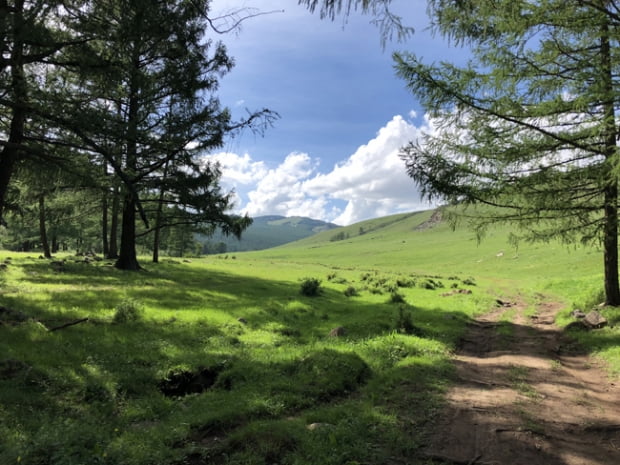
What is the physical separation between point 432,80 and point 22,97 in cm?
1187

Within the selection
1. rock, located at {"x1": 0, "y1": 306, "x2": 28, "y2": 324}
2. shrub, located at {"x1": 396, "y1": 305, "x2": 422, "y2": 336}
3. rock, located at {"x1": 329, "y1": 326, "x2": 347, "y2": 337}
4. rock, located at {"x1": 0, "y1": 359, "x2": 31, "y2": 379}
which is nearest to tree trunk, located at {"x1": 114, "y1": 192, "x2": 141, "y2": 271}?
rock, located at {"x1": 0, "y1": 306, "x2": 28, "y2": 324}

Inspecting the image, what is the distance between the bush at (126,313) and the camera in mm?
11430

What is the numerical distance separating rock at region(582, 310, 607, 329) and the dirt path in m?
1.87

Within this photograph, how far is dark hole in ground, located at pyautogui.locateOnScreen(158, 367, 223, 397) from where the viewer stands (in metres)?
7.64

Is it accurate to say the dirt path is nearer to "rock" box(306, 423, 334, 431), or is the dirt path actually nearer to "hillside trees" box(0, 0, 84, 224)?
"rock" box(306, 423, 334, 431)

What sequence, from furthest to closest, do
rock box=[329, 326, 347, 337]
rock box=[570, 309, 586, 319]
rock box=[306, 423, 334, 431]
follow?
A: rock box=[570, 309, 586, 319]
rock box=[329, 326, 347, 337]
rock box=[306, 423, 334, 431]

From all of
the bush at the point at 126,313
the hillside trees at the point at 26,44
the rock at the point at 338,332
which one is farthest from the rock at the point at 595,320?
the hillside trees at the point at 26,44

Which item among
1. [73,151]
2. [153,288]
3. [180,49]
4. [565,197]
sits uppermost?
[180,49]

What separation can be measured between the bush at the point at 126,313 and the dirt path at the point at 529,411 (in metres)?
9.66

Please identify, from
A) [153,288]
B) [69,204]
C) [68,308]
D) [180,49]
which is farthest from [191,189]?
[180,49]

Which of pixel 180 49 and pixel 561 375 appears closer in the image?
pixel 561 375

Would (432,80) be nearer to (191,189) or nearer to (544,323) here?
(544,323)

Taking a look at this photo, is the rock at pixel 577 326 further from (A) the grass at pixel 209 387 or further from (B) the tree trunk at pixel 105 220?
(B) the tree trunk at pixel 105 220

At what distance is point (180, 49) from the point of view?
975 cm
